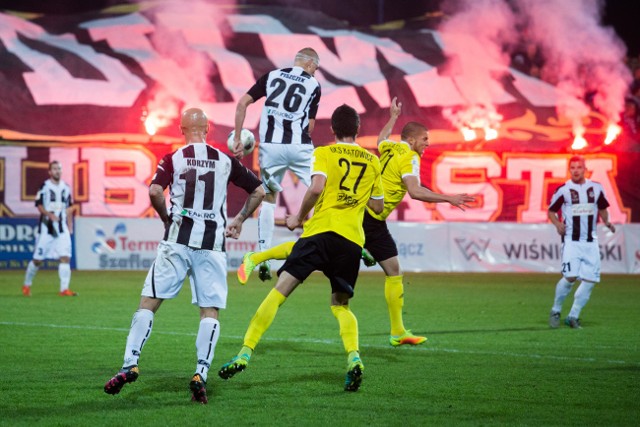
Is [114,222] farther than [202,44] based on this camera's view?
No

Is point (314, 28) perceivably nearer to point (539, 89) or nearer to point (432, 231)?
point (539, 89)

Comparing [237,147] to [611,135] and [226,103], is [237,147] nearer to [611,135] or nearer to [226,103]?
[226,103]

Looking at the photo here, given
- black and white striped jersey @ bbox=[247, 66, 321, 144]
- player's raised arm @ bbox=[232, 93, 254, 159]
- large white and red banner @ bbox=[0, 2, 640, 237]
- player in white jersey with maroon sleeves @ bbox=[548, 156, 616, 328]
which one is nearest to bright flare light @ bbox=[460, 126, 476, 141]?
large white and red banner @ bbox=[0, 2, 640, 237]

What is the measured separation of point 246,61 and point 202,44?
164 cm

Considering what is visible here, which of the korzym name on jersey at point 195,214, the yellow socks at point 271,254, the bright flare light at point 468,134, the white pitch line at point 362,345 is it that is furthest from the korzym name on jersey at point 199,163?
the bright flare light at point 468,134

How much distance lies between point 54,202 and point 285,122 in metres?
8.97

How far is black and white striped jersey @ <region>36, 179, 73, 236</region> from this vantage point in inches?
749

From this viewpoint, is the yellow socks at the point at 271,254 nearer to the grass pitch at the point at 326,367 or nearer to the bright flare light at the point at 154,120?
the grass pitch at the point at 326,367

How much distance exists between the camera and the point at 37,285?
70.1ft

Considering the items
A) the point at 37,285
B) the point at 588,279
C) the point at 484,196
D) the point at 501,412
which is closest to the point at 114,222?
the point at 37,285

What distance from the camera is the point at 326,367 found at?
958cm

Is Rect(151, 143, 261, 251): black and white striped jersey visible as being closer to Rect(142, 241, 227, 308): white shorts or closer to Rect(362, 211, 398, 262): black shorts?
Rect(142, 241, 227, 308): white shorts

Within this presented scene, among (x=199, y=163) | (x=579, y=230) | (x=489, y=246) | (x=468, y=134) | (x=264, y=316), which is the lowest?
(x=489, y=246)

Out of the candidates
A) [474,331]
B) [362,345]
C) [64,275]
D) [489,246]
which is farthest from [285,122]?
[489,246]
